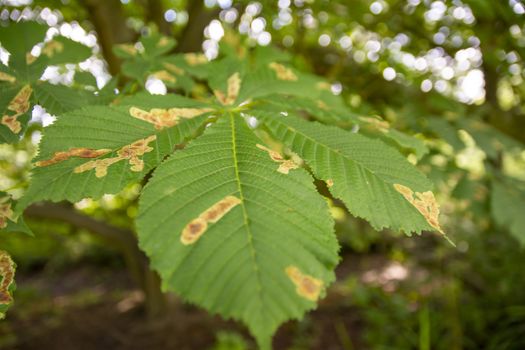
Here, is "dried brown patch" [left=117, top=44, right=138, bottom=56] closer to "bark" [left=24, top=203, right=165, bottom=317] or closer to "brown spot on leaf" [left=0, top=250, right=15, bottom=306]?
"brown spot on leaf" [left=0, top=250, right=15, bottom=306]

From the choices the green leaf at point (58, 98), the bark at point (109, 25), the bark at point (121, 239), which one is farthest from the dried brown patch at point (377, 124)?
the bark at point (121, 239)

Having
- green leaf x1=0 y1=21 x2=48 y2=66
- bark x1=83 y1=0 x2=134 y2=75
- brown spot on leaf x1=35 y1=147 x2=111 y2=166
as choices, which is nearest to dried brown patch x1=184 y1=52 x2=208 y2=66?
green leaf x1=0 y1=21 x2=48 y2=66

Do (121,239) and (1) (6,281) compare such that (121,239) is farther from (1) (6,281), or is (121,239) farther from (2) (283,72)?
(1) (6,281)

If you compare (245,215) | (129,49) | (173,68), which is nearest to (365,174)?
(245,215)

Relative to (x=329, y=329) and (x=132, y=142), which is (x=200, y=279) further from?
(x=329, y=329)

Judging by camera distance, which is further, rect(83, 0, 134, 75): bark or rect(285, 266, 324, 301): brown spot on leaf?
rect(83, 0, 134, 75): bark

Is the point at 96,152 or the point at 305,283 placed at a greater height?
the point at 96,152
